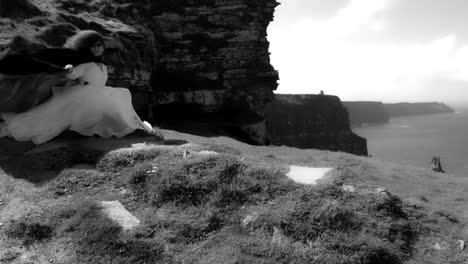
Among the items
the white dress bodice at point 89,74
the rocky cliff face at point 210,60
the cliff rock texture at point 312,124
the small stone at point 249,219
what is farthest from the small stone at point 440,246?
the cliff rock texture at point 312,124

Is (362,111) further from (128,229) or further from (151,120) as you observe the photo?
(128,229)

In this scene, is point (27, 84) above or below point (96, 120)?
above

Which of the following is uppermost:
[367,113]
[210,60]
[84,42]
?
[210,60]

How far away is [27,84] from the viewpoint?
10141mm

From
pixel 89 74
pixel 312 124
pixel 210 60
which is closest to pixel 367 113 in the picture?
pixel 312 124

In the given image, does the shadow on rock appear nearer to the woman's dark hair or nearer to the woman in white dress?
the woman in white dress

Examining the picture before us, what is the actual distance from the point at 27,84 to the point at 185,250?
25.3 feet

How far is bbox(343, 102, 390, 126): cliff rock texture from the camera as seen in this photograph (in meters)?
147

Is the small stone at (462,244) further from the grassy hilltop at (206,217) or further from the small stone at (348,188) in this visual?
the small stone at (348,188)

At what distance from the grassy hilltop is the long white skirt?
6.44ft

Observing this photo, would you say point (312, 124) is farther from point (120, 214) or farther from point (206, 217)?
point (120, 214)

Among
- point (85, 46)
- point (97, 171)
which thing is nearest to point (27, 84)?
point (85, 46)

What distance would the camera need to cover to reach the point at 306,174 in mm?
6852

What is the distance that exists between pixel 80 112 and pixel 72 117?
0.77ft
